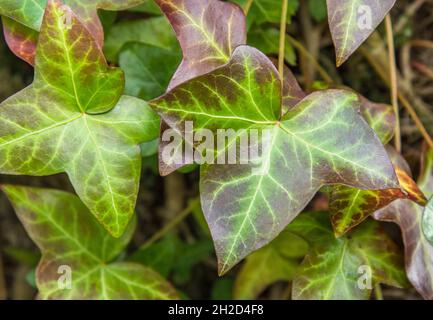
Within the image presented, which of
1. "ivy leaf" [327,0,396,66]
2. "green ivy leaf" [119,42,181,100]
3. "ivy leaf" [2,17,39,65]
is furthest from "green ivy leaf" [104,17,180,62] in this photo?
"ivy leaf" [327,0,396,66]

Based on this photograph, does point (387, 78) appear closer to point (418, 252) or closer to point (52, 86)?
point (418, 252)

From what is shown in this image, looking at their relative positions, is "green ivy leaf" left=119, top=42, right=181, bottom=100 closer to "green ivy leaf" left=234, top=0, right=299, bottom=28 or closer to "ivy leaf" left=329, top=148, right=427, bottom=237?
"green ivy leaf" left=234, top=0, right=299, bottom=28

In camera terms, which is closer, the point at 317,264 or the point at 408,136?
the point at 317,264

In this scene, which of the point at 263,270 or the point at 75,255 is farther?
the point at 263,270

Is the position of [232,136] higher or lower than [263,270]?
higher

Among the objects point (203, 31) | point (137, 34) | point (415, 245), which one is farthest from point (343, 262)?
point (137, 34)

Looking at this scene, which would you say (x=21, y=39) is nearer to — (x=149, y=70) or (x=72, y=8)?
(x=72, y=8)
